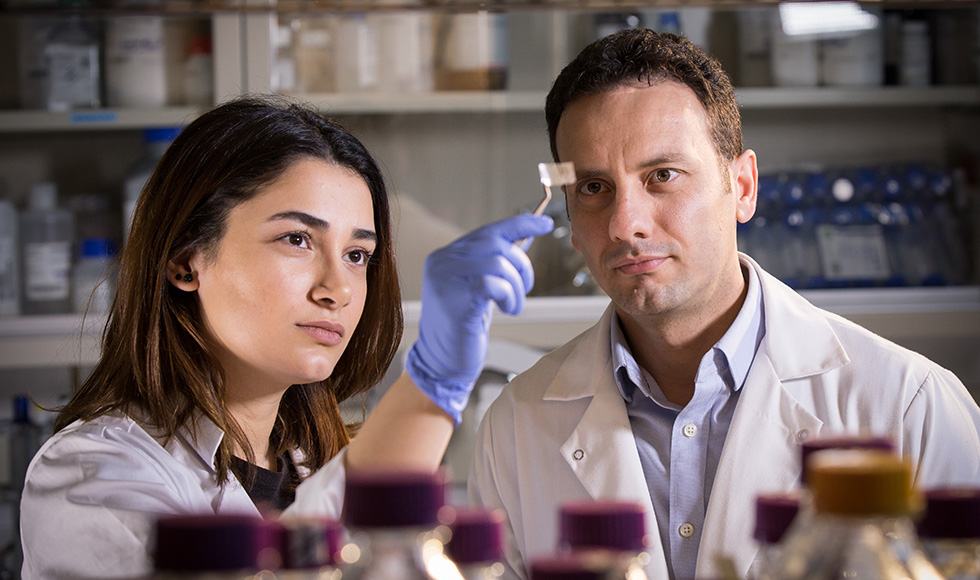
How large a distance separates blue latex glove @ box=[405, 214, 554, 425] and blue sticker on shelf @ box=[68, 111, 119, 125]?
1603 mm

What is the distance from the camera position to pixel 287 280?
3.75 feet

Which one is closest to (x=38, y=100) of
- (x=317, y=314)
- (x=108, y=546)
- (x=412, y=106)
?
(x=412, y=106)

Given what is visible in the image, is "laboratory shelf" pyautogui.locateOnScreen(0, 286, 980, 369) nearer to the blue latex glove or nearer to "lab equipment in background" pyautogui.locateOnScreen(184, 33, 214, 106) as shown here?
"lab equipment in background" pyautogui.locateOnScreen(184, 33, 214, 106)

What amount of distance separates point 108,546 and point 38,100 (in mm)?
1730

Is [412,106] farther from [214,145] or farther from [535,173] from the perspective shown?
[214,145]

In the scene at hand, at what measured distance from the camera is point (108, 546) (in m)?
0.94

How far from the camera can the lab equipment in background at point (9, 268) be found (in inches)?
88.5

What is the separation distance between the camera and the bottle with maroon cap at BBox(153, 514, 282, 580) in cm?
46

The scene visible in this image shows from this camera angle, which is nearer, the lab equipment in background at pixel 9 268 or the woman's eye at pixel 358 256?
the woman's eye at pixel 358 256

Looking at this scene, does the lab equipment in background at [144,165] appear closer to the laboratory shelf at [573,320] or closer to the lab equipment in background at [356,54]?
the laboratory shelf at [573,320]

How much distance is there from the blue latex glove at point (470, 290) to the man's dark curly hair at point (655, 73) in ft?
1.64

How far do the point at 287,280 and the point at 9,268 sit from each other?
1.45 meters

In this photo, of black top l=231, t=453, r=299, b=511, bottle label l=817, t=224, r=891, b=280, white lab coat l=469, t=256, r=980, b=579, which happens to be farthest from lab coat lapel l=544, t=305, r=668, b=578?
bottle label l=817, t=224, r=891, b=280

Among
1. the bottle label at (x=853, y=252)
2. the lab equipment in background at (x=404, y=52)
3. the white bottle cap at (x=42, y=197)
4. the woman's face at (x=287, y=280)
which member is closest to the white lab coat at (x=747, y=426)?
the woman's face at (x=287, y=280)
